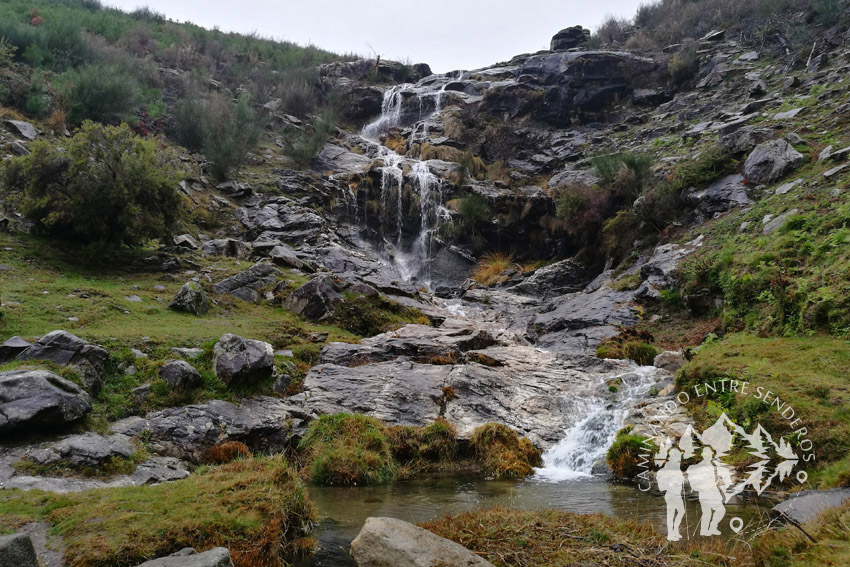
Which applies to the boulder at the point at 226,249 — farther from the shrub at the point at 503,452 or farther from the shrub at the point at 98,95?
the shrub at the point at 503,452

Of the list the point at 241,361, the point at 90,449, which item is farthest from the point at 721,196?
the point at 90,449

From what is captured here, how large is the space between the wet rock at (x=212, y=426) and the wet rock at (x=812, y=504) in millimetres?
8137

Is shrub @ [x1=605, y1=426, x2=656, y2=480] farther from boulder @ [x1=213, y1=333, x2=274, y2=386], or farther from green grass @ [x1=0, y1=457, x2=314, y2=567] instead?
boulder @ [x1=213, y1=333, x2=274, y2=386]

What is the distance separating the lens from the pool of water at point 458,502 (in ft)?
19.2

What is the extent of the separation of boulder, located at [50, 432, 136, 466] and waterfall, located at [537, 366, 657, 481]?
24.2 ft

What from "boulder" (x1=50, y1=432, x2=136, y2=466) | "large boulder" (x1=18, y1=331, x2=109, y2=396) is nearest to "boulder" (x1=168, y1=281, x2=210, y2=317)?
"large boulder" (x1=18, y1=331, x2=109, y2=396)

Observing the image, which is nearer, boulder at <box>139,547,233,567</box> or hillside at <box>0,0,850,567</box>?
boulder at <box>139,547,233,567</box>

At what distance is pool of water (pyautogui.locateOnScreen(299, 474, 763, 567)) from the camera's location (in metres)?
5.85

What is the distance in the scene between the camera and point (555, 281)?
2433 centimetres

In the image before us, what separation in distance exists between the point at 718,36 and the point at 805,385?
139 ft

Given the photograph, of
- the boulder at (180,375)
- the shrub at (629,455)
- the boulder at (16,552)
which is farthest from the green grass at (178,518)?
the shrub at (629,455)

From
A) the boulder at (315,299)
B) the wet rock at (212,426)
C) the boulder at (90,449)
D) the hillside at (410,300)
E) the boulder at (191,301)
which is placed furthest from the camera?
the boulder at (315,299)

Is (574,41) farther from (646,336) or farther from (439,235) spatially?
(646,336)

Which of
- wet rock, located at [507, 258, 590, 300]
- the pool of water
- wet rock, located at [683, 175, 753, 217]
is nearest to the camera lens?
the pool of water
